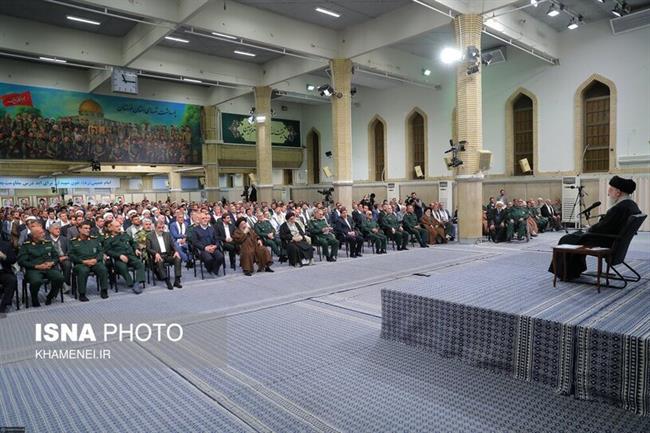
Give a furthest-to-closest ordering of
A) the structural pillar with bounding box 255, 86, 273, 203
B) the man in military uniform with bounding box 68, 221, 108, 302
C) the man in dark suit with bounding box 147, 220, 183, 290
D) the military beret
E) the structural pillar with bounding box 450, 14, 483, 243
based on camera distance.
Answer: the structural pillar with bounding box 255, 86, 273, 203
the structural pillar with bounding box 450, 14, 483, 243
the man in dark suit with bounding box 147, 220, 183, 290
the man in military uniform with bounding box 68, 221, 108, 302
the military beret

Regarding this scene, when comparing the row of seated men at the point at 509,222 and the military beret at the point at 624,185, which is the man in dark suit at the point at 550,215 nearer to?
the row of seated men at the point at 509,222

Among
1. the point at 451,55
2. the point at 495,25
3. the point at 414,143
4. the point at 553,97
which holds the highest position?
the point at 495,25

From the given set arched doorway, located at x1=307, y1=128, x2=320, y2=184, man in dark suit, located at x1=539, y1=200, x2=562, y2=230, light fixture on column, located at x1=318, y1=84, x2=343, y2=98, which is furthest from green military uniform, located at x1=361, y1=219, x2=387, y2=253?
arched doorway, located at x1=307, y1=128, x2=320, y2=184

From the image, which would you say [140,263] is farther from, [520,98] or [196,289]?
[520,98]

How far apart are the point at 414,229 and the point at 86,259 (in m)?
7.77

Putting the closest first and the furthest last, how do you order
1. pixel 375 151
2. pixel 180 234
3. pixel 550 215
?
pixel 180 234 < pixel 550 215 < pixel 375 151

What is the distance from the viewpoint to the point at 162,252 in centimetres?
761

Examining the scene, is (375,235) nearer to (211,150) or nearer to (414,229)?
(414,229)

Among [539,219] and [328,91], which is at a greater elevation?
[328,91]

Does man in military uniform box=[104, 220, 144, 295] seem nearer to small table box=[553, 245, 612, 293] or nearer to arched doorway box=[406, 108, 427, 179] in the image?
small table box=[553, 245, 612, 293]

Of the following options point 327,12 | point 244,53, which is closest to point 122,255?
point 327,12

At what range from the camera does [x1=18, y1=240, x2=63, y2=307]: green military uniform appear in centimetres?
612

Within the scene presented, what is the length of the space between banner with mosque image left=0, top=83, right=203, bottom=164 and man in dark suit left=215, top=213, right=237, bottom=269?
39.4 ft

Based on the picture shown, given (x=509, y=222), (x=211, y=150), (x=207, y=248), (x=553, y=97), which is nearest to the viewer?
(x=207, y=248)
